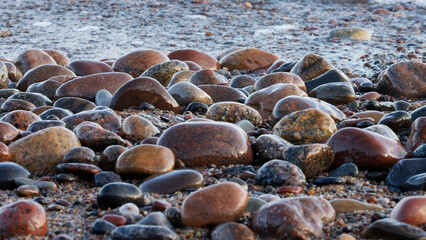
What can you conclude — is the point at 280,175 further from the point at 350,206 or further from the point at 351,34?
the point at 351,34

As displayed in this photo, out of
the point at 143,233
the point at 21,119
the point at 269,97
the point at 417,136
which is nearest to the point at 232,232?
the point at 143,233

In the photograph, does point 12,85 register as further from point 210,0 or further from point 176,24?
point 210,0

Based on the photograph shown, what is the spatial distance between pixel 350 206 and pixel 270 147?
2.76 feet

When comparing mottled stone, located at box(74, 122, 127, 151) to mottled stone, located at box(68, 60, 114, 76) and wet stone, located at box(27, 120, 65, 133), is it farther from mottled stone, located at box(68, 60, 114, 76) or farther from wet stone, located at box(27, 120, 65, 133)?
mottled stone, located at box(68, 60, 114, 76)

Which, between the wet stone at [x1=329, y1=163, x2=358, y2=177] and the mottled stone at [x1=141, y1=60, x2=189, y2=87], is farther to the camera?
the mottled stone at [x1=141, y1=60, x2=189, y2=87]

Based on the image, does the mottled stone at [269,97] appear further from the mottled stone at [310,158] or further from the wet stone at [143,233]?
the wet stone at [143,233]

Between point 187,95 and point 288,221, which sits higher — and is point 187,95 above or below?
below

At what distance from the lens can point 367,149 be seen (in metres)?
3.00

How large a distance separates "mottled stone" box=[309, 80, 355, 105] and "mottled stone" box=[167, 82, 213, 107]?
3.58 ft

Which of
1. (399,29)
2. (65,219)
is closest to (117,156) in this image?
(65,219)

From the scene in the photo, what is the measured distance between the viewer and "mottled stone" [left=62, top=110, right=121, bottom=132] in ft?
12.1

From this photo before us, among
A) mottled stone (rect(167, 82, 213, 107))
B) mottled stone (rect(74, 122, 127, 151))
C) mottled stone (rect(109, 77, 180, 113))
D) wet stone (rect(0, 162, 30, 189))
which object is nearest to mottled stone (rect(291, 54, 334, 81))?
mottled stone (rect(167, 82, 213, 107))

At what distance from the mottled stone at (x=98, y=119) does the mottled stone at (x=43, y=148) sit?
1.79 feet

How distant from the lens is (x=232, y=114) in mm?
3947
